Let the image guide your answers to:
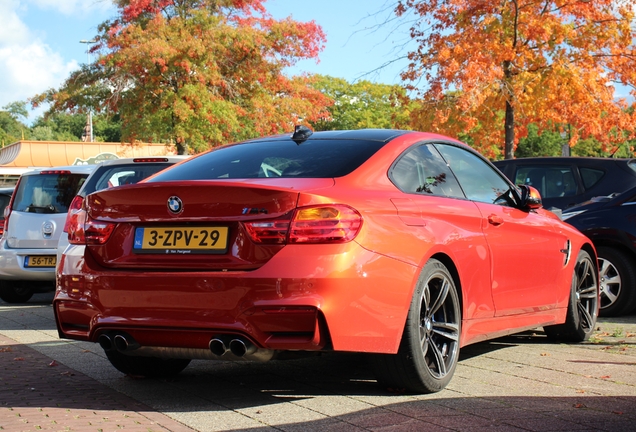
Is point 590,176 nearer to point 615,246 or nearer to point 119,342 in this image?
point 615,246

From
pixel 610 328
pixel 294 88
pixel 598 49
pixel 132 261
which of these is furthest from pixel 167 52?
pixel 132 261

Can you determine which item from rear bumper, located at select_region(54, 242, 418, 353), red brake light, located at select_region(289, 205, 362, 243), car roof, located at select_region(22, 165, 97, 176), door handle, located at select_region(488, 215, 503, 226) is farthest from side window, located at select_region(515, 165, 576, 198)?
red brake light, located at select_region(289, 205, 362, 243)

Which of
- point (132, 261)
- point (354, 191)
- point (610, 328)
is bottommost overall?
point (610, 328)

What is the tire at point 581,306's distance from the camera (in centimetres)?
714

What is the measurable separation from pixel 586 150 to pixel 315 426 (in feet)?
192

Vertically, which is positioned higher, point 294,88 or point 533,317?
point 294,88

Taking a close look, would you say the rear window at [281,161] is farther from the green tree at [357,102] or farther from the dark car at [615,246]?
the green tree at [357,102]

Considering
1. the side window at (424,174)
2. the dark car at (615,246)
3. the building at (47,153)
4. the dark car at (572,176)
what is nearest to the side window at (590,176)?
the dark car at (572,176)

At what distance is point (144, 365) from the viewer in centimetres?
582

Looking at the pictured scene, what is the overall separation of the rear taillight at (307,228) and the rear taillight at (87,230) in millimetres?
965

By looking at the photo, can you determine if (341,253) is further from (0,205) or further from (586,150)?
(586,150)

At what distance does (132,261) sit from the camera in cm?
482

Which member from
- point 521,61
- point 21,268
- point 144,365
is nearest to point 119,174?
point 21,268

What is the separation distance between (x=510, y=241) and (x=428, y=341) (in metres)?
1.29
